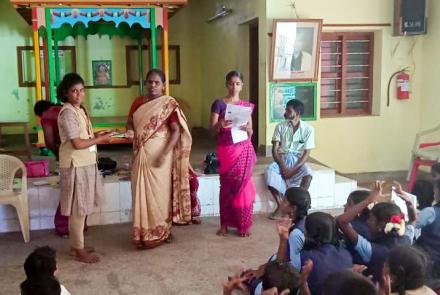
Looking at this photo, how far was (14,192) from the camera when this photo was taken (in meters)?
4.32

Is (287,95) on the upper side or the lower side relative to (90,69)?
lower

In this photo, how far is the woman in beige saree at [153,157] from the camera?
397cm

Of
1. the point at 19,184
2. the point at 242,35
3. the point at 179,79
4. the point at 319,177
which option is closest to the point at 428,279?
the point at 319,177

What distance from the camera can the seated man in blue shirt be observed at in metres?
4.78

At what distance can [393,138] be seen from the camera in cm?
693

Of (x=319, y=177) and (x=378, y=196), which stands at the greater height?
(x=378, y=196)

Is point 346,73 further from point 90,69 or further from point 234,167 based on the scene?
point 90,69

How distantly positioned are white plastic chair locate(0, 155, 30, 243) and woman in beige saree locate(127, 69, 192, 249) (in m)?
0.96

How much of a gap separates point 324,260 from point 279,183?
92.4 inches

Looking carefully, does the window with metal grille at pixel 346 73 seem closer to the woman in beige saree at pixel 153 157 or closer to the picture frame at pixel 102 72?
the woman in beige saree at pixel 153 157

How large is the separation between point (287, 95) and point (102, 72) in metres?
3.98

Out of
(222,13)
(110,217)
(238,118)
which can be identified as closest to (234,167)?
(238,118)

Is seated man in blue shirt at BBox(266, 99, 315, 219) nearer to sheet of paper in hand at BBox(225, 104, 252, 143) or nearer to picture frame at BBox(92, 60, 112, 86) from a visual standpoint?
sheet of paper in hand at BBox(225, 104, 252, 143)

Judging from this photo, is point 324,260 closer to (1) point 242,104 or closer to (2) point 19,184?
(1) point 242,104
